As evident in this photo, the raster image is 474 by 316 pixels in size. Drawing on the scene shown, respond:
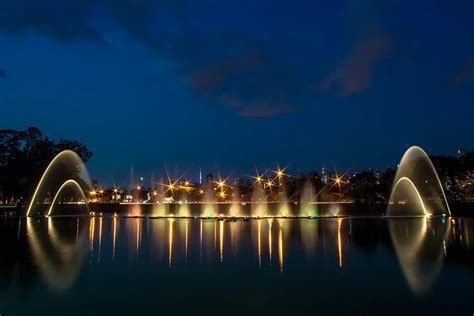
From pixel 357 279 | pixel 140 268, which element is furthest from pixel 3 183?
pixel 357 279

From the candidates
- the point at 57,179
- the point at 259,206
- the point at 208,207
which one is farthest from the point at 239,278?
the point at 259,206

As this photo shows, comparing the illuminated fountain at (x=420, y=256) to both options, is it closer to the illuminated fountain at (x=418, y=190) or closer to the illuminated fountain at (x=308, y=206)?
the illuminated fountain at (x=308, y=206)

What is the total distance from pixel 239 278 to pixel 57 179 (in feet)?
209

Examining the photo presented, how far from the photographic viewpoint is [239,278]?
14.7 meters

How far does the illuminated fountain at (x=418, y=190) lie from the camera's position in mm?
61281

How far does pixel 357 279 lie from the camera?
47.5 feet

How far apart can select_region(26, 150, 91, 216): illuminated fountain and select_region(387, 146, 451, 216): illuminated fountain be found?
51800mm

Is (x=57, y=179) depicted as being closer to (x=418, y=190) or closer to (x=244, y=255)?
(x=244, y=255)

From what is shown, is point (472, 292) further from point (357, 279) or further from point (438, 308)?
point (357, 279)

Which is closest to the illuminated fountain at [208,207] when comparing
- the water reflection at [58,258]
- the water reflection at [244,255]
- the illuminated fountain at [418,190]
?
the illuminated fountain at [418,190]

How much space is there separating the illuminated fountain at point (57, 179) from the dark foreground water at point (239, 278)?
152 ft

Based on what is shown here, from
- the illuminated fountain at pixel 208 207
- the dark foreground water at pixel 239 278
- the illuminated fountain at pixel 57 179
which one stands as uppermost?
the illuminated fountain at pixel 57 179

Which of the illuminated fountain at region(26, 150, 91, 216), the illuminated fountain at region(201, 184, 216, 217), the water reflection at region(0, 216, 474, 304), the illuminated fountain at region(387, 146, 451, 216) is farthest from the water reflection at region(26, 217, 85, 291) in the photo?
the illuminated fountain at region(387, 146, 451, 216)

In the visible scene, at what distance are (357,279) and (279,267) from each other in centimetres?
324
